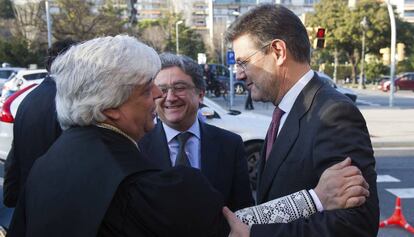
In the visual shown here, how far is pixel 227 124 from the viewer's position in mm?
7387

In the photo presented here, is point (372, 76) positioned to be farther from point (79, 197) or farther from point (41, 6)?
point (79, 197)

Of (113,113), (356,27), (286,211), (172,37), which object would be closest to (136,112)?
(113,113)

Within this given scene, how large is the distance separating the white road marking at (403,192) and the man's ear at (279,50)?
556 cm

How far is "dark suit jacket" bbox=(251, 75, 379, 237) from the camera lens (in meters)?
1.56

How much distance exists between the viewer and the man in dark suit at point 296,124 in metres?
1.57

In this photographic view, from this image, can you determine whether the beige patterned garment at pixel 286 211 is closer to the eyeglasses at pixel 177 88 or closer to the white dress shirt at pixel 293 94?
the white dress shirt at pixel 293 94

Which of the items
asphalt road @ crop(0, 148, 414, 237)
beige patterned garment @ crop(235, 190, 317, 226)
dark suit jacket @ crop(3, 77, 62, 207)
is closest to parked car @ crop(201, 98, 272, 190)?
asphalt road @ crop(0, 148, 414, 237)

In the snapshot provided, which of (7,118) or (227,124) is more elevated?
(7,118)

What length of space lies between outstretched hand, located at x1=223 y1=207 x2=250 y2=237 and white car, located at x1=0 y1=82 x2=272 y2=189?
5.20m

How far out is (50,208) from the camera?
1.34 m

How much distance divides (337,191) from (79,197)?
0.84 metres

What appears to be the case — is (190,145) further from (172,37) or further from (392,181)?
(172,37)

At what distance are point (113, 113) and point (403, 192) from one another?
255 inches

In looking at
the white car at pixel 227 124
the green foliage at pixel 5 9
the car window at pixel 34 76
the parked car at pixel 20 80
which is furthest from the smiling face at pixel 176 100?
the green foliage at pixel 5 9
